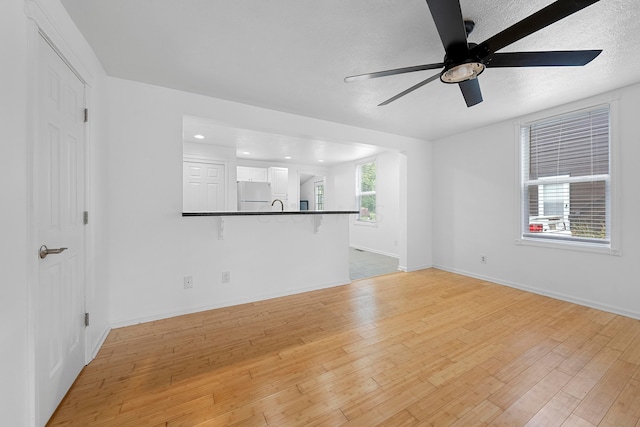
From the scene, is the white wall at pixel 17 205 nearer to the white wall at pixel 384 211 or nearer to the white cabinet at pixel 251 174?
the white wall at pixel 384 211

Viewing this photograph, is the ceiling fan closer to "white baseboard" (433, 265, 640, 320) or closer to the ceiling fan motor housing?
the ceiling fan motor housing

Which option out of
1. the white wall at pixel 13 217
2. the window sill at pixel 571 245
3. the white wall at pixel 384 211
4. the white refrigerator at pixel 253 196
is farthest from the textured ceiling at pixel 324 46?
the white refrigerator at pixel 253 196

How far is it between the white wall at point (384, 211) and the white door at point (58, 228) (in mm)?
4838

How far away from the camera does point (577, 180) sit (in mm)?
3012

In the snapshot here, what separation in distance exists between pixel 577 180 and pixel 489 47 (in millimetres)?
2641

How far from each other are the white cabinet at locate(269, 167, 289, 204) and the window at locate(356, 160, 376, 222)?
1.96m

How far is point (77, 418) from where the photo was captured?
1.35m

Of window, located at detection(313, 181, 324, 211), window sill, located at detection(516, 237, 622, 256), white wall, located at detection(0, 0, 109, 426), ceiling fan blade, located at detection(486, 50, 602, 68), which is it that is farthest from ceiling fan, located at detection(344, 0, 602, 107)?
window, located at detection(313, 181, 324, 211)

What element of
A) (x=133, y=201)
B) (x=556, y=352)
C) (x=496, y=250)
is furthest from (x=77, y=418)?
(x=496, y=250)

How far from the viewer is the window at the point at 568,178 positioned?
285cm

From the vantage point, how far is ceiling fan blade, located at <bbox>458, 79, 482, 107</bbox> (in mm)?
1929

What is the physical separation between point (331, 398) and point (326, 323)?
3.24 ft

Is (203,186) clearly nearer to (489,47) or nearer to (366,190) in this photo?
(366,190)

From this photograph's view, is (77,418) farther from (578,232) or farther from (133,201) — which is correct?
(578,232)
